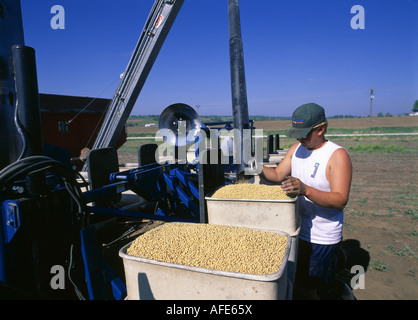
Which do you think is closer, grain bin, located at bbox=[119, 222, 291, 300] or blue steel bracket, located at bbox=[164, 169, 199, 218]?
grain bin, located at bbox=[119, 222, 291, 300]

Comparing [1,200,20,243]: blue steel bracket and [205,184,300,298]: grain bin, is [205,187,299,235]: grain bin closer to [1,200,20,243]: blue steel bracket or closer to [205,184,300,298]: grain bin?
[205,184,300,298]: grain bin

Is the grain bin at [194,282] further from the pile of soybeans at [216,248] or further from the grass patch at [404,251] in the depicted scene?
the grass patch at [404,251]

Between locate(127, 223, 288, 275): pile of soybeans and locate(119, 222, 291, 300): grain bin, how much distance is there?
6cm

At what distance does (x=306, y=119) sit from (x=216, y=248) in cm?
124

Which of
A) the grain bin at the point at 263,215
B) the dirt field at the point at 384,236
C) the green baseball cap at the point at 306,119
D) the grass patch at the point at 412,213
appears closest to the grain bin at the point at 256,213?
the grain bin at the point at 263,215

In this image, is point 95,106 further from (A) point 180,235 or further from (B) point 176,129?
(A) point 180,235

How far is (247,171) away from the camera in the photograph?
3.08m

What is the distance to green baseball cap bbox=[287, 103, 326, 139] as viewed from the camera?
85.7 inches

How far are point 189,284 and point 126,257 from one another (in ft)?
1.47

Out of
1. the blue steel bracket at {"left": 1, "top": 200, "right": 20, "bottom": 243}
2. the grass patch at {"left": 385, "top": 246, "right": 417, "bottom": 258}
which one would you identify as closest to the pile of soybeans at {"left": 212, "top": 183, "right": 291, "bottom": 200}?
the blue steel bracket at {"left": 1, "top": 200, "right": 20, "bottom": 243}

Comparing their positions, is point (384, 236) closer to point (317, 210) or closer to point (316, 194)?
point (317, 210)

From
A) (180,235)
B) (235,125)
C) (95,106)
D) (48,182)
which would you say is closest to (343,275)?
(235,125)

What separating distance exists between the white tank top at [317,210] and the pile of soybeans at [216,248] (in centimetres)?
55

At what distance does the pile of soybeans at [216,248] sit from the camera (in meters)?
1.60
